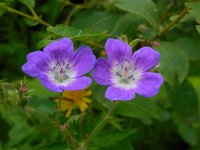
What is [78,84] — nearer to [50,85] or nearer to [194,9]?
[50,85]

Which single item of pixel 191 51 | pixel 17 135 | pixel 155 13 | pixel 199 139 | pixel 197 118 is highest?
pixel 155 13

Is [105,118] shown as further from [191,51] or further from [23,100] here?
[191,51]

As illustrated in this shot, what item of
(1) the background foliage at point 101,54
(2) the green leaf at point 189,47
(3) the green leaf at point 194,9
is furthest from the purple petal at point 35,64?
(2) the green leaf at point 189,47

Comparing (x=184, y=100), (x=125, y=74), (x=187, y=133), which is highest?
(x=125, y=74)

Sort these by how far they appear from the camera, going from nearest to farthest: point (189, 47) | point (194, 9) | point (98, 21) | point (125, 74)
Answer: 1. point (125, 74)
2. point (194, 9)
3. point (189, 47)
4. point (98, 21)

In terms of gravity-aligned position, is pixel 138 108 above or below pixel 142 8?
below

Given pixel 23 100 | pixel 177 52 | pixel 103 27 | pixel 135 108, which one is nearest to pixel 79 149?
pixel 23 100

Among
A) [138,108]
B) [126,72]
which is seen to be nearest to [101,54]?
[138,108]
